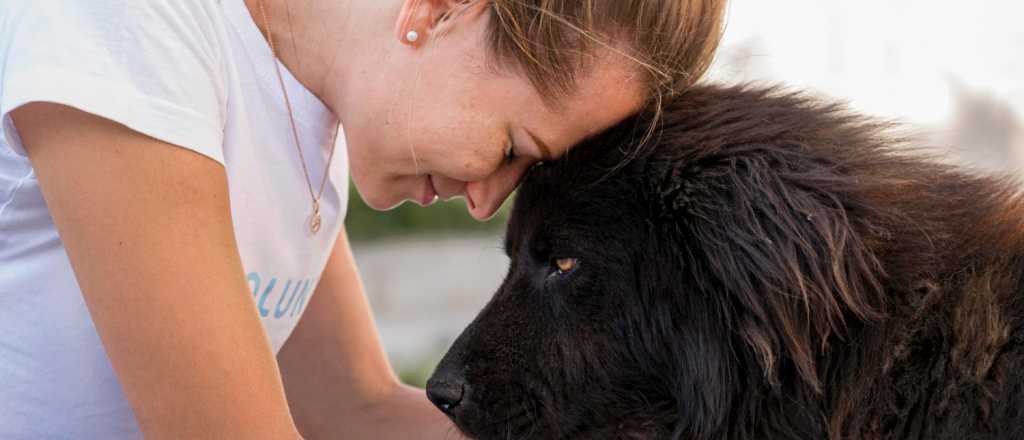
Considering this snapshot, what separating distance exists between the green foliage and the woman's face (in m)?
7.09

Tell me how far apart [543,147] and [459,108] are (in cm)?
25

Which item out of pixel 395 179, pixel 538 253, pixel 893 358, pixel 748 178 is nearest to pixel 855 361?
pixel 893 358

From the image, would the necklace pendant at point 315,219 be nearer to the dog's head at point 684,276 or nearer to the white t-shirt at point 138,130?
the white t-shirt at point 138,130

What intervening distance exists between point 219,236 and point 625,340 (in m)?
0.90

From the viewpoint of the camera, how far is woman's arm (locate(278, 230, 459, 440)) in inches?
120

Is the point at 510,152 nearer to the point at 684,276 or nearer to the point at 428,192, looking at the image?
the point at 428,192

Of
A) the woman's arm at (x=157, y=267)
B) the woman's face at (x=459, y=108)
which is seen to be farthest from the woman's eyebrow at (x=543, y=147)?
the woman's arm at (x=157, y=267)

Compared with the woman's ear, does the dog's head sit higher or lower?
lower

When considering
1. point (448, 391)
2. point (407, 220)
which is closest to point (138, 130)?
point (448, 391)

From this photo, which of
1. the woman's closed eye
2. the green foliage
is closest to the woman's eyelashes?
the woman's closed eye

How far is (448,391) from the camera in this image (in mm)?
2574

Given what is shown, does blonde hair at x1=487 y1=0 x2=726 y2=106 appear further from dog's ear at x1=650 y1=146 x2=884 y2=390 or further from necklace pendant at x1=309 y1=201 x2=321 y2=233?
necklace pendant at x1=309 y1=201 x2=321 y2=233

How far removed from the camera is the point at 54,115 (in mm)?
1873

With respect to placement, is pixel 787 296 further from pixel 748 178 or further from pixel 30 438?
pixel 30 438
